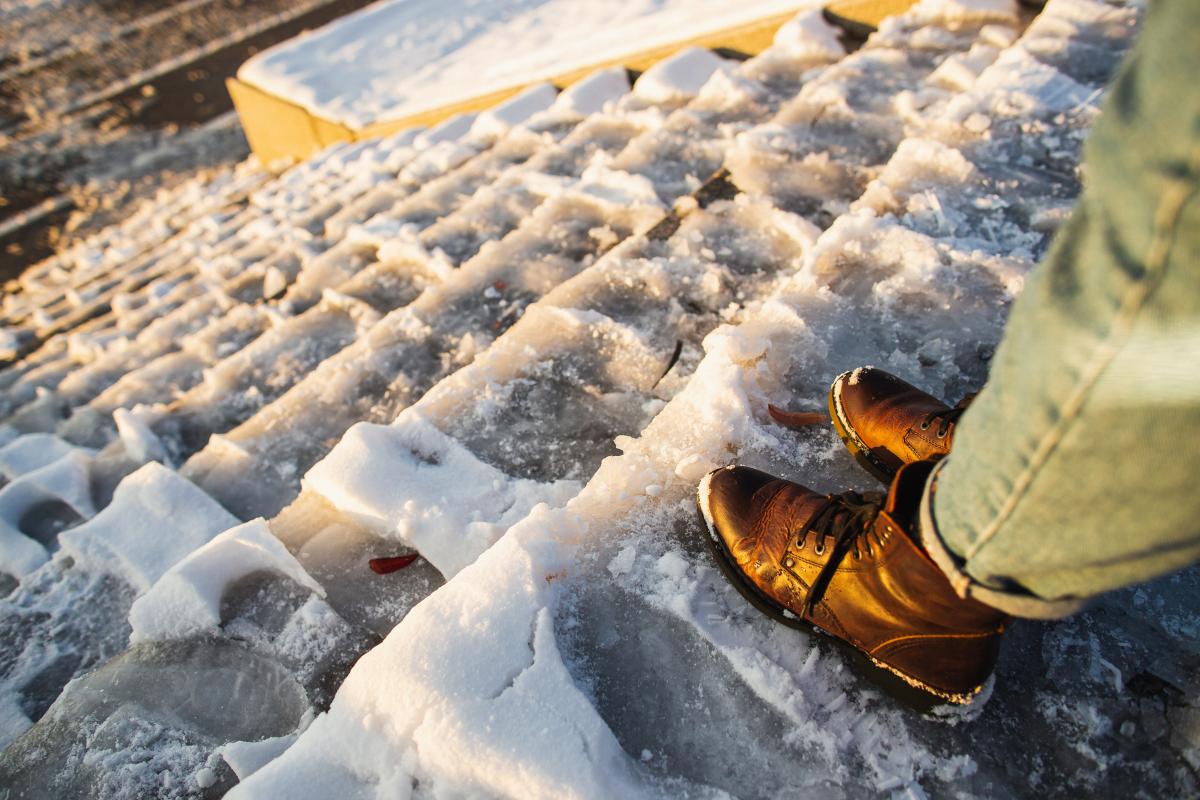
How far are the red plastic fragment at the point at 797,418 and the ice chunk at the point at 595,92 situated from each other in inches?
96.2

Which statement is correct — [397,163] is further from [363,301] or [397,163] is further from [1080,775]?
[1080,775]

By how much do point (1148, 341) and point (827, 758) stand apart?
72cm

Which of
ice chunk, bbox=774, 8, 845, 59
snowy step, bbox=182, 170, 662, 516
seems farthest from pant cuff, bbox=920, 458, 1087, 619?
ice chunk, bbox=774, 8, 845, 59

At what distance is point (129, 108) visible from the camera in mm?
6742

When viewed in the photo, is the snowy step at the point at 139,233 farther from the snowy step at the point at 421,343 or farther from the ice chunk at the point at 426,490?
the ice chunk at the point at 426,490

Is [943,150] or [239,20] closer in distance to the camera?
[943,150]

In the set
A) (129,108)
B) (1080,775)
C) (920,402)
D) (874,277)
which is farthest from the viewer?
(129,108)

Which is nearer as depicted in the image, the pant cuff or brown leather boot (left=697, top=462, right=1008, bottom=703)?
the pant cuff

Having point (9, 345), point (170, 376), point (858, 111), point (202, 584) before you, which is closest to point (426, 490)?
point (202, 584)

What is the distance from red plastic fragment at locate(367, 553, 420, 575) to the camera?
4.36ft

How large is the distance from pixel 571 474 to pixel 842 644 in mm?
666

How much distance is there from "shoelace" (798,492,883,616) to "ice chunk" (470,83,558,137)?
3035 mm

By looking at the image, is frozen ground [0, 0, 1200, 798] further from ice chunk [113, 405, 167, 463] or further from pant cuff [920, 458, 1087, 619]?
pant cuff [920, 458, 1087, 619]

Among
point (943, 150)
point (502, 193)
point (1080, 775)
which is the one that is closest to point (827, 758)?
point (1080, 775)
